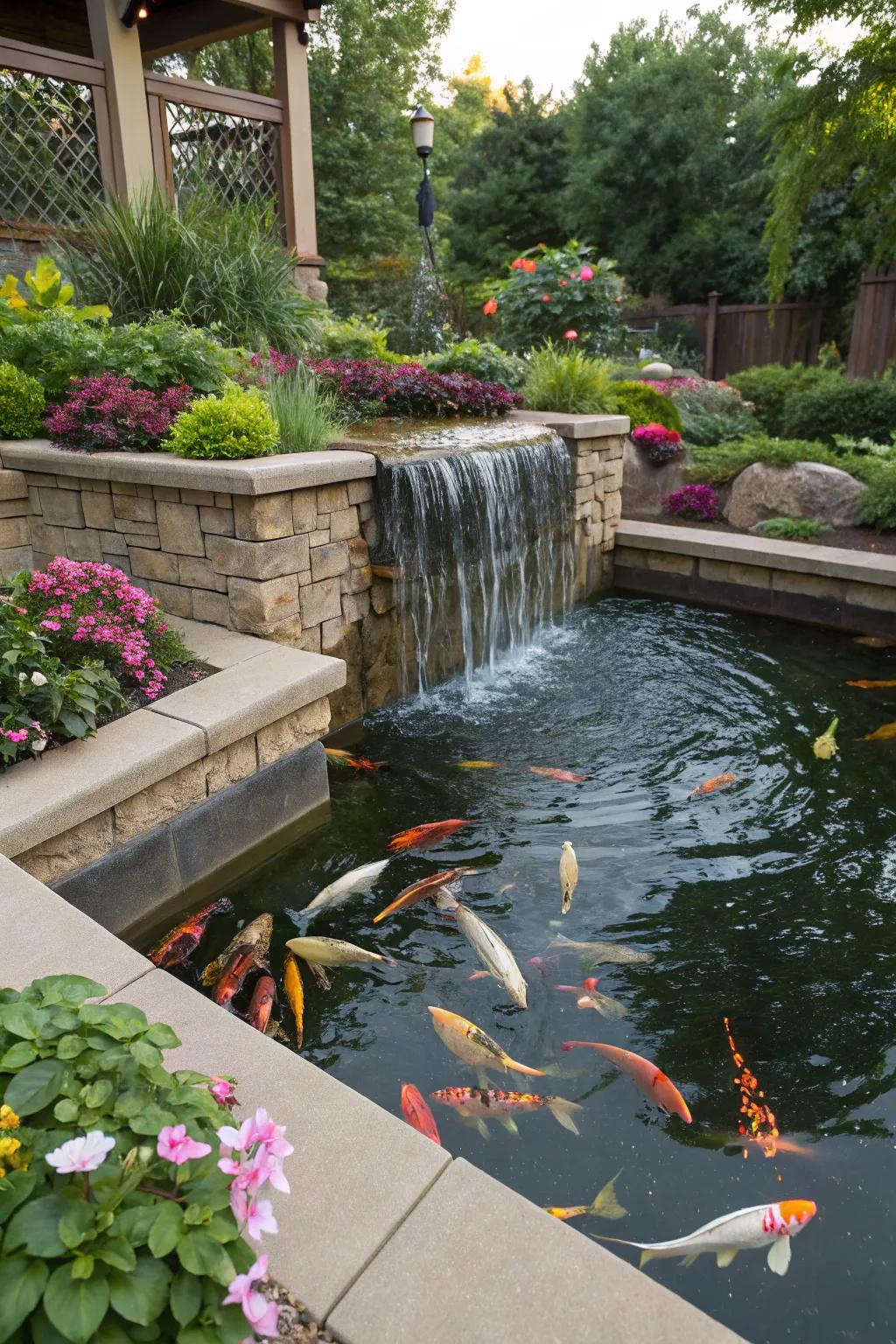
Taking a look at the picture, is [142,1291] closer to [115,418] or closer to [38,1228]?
[38,1228]

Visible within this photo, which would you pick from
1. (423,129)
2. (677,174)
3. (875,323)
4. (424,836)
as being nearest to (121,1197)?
(424,836)

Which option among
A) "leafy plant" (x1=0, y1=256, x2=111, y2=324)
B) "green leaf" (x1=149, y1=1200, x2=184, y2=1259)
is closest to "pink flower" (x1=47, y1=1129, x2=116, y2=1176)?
"green leaf" (x1=149, y1=1200, x2=184, y2=1259)

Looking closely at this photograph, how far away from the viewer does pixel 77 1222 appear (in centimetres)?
110

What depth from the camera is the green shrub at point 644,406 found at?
26.1ft

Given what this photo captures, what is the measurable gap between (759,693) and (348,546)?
7.64ft

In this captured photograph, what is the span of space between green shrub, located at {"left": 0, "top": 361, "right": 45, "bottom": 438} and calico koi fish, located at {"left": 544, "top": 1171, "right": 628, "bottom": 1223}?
4634mm

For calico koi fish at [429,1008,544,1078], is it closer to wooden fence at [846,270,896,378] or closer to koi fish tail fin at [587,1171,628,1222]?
koi fish tail fin at [587,1171,628,1222]

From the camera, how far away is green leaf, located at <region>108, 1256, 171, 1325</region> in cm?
105

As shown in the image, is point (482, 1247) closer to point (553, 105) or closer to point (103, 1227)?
point (103, 1227)

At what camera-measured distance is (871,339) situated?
41.9ft

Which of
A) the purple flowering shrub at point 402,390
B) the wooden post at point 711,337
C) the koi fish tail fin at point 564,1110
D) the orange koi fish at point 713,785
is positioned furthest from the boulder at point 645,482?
the wooden post at point 711,337

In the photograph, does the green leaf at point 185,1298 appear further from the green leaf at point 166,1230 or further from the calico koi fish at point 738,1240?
the calico koi fish at point 738,1240

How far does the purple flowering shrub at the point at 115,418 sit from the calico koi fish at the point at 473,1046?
328 centimetres

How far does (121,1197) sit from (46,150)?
7946mm
